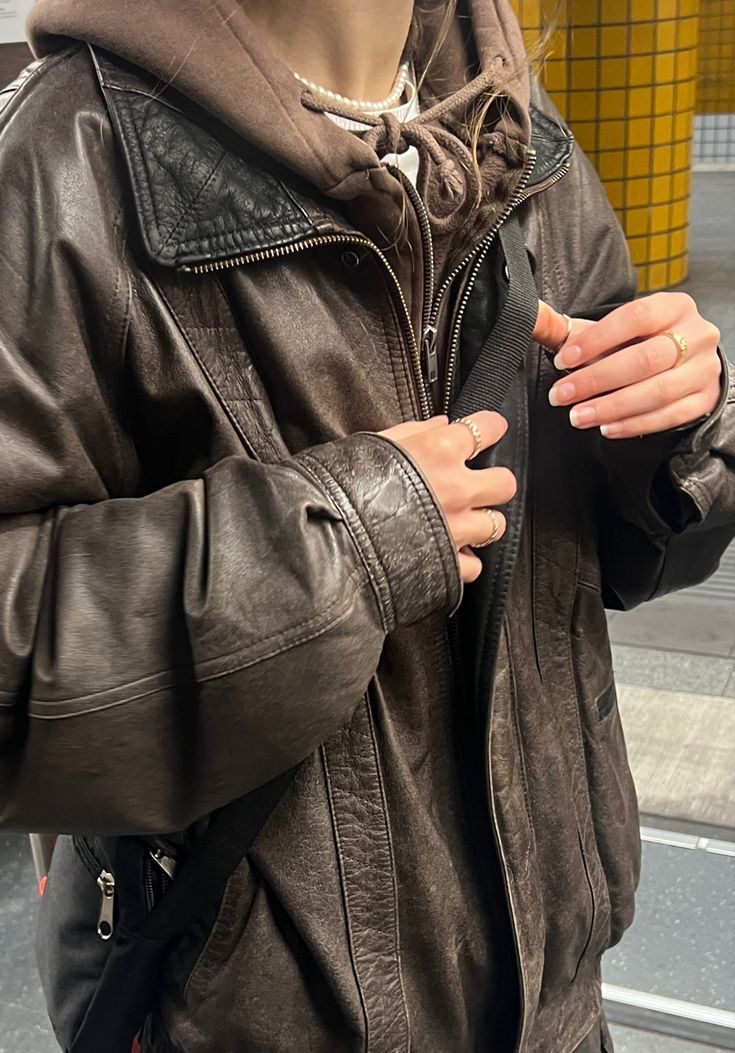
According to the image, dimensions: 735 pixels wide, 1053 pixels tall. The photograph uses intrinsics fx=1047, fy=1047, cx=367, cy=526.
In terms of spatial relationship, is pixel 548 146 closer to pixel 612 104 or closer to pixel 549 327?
pixel 549 327

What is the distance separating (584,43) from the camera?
2.34 meters

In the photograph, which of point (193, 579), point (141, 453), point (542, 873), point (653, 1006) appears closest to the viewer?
point (193, 579)

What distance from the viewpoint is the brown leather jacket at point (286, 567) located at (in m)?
0.61

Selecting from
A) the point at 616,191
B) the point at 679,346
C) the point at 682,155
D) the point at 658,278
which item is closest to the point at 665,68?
the point at 682,155

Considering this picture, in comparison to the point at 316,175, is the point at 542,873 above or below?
below

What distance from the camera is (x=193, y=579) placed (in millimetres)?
601

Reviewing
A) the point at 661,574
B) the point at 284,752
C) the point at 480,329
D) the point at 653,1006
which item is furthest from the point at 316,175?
the point at 653,1006

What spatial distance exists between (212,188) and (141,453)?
18 cm

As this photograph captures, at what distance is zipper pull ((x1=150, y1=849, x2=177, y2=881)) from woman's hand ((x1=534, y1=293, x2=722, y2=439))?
1.39 feet

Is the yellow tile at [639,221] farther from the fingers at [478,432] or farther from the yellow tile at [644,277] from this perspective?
the fingers at [478,432]

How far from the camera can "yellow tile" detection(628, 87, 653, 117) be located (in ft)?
8.48

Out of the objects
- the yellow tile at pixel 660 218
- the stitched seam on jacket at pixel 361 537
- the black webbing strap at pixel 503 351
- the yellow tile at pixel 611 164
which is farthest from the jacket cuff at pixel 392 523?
the yellow tile at pixel 611 164

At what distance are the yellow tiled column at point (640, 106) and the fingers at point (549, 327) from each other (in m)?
1.55

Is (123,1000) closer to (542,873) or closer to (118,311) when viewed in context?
(542,873)
